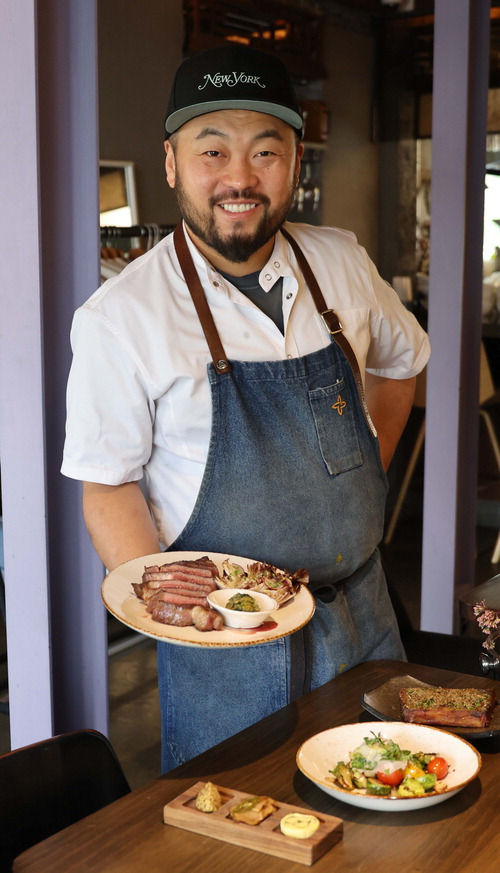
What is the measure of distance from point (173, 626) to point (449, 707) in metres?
0.42

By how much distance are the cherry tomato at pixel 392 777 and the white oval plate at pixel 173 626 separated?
22 cm

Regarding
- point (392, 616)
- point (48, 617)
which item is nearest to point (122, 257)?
point (48, 617)

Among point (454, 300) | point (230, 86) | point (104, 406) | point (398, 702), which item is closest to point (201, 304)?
point (104, 406)

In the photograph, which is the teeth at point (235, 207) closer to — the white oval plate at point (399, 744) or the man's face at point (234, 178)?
the man's face at point (234, 178)

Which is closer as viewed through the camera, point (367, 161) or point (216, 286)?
point (216, 286)

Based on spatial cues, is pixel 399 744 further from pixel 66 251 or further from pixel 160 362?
pixel 66 251

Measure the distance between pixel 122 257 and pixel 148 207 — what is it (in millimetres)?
595

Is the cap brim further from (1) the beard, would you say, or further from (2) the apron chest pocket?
(2) the apron chest pocket

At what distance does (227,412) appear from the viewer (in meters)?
1.73

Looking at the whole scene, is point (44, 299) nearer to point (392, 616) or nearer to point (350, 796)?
point (392, 616)

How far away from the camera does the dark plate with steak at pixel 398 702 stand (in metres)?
1.43

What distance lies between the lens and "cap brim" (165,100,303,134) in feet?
5.69

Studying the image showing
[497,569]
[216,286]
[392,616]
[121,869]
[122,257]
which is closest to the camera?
[121,869]

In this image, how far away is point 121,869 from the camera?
1.15 metres
